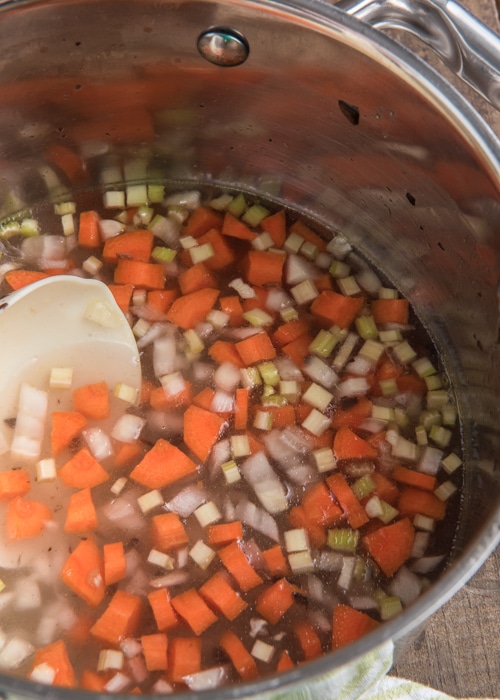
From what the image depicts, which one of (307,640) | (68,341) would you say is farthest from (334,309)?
(307,640)

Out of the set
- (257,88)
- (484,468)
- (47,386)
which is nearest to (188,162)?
(257,88)

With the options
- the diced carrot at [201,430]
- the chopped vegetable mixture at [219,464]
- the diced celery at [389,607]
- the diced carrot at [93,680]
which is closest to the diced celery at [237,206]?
the chopped vegetable mixture at [219,464]

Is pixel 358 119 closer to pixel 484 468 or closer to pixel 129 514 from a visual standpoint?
pixel 484 468

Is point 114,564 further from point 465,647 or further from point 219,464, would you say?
point 465,647

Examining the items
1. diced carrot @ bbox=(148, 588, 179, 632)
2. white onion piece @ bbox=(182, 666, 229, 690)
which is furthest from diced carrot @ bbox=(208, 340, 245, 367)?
white onion piece @ bbox=(182, 666, 229, 690)

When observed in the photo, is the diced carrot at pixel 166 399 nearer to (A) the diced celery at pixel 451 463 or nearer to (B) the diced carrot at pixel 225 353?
(B) the diced carrot at pixel 225 353
